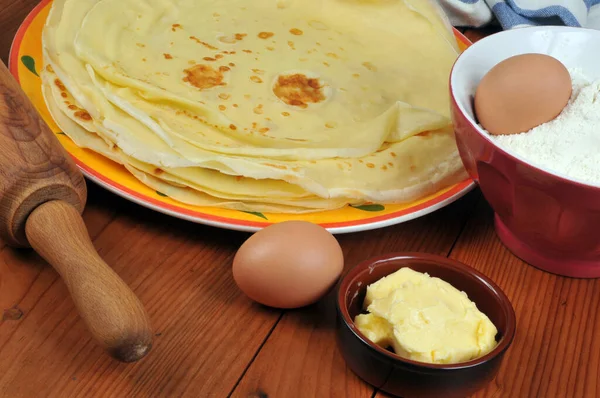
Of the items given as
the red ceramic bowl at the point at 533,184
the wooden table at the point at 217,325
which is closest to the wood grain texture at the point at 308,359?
the wooden table at the point at 217,325

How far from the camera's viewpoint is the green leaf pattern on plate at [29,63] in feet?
3.50

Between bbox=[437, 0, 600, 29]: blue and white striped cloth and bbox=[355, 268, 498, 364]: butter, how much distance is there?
2.60ft

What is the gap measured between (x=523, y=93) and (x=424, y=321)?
0.29 metres

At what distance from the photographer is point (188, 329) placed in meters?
0.76

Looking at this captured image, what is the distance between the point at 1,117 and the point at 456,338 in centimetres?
49

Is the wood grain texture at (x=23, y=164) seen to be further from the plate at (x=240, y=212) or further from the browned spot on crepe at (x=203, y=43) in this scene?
the browned spot on crepe at (x=203, y=43)

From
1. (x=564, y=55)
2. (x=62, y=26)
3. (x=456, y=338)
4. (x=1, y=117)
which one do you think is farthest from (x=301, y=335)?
(x=62, y=26)

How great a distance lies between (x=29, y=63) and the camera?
3.54 ft

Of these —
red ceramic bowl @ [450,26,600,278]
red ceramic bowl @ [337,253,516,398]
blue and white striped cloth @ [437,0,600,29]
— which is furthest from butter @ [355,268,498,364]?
blue and white striped cloth @ [437,0,600,29]

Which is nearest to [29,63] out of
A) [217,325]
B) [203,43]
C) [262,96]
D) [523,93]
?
[203,43]

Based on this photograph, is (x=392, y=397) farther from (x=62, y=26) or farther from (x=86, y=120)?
(x=62, y=26)

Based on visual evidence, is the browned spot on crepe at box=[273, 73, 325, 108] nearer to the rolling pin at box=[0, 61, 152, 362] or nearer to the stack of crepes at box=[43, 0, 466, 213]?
the stack of crepes at box=[43, 0, 466, 213]

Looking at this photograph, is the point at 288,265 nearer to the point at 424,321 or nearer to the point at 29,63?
the point at 424,321

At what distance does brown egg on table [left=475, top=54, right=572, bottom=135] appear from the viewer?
791 millimetres
